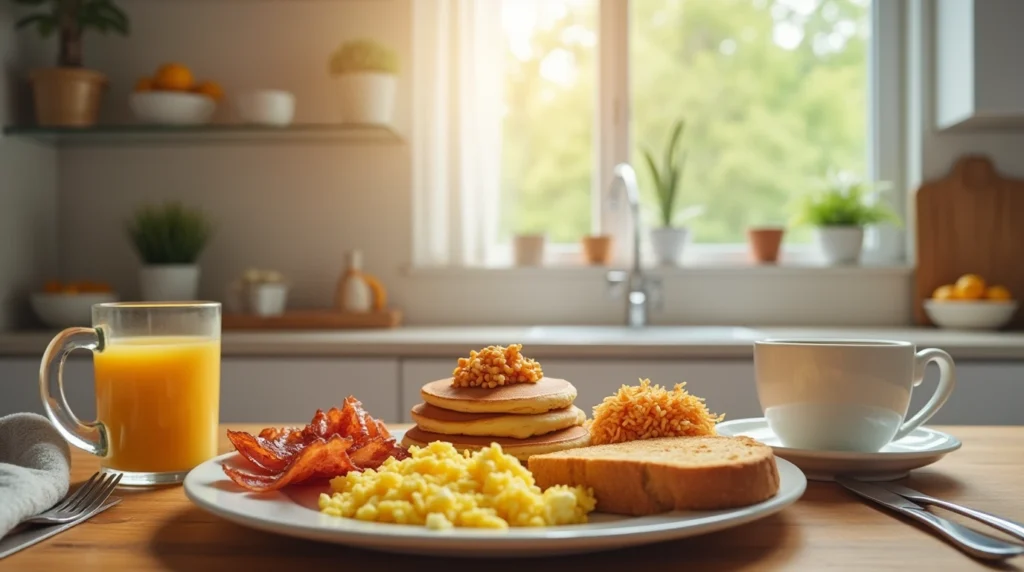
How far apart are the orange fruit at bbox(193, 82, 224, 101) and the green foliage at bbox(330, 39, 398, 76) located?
38cm

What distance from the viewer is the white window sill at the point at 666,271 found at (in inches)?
112

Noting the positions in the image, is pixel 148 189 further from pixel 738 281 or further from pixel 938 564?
pixel 938 564

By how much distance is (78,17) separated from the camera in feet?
8.75

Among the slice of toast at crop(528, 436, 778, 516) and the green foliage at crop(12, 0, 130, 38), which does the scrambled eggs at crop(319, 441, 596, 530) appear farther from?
the green foliage at crop(12, 0, 130, 38)

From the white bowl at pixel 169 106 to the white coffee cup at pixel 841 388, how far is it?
7.26ft

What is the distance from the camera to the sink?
217 cm

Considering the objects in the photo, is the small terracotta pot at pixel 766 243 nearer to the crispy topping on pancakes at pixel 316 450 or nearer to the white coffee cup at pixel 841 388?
the white coffee cup at pixel 841 388

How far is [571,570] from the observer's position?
606mm

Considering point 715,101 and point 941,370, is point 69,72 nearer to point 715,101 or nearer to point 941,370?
point 715,101

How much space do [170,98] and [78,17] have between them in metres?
0.38

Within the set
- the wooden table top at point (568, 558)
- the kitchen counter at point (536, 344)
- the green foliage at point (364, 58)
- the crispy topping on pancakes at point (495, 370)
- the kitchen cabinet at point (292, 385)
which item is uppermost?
the green foliage at point (364, 58)

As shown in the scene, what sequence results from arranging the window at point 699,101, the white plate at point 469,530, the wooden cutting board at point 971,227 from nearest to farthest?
1. the white plate at point 469,530
2. the wooden cutting board at point 971,227
3. the window at point 699,101

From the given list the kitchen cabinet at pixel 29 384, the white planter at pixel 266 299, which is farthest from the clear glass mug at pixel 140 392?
the white planter at pixel 266 299

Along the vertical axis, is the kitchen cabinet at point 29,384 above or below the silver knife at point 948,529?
below
